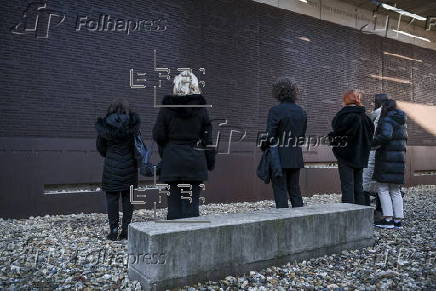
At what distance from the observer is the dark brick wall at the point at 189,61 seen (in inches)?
257

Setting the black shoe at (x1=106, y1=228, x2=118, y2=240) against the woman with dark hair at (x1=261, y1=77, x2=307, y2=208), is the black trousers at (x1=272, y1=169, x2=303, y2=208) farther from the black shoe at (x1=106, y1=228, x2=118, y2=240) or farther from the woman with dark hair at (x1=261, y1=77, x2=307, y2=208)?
the black shoe at (x1=106, y1=228, x2=118, y2=240)

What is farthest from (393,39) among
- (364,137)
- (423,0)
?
(364,137)

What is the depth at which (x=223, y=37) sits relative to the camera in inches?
342

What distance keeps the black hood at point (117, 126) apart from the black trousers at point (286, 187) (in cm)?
171

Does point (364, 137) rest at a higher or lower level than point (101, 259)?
higher

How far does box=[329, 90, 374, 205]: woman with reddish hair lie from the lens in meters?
5.07

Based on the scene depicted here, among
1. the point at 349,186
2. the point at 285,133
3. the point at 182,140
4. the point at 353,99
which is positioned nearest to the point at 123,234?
the point at 182,140

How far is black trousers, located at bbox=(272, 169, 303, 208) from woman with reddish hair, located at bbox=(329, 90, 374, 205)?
2.80 ft

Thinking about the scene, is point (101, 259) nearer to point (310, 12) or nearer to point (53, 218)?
point (53, 218)

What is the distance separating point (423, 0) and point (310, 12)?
355 centimetres

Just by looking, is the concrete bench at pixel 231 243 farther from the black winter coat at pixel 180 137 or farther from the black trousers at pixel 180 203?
the black winter coat at pixel 180 137

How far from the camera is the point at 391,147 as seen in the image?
18.0 feet

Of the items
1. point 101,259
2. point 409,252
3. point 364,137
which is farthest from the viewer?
point 364,137

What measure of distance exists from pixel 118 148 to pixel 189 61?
4146 mm
